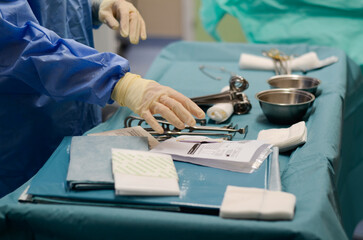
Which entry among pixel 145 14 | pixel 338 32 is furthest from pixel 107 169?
pixel 145 14

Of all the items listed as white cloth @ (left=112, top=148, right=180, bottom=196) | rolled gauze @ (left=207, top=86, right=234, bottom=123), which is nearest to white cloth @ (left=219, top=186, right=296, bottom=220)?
white cloth @ (left=112, top=148, right=180, bottom=196)

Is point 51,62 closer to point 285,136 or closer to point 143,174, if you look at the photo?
point 143,174

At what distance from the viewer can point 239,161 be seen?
1.09 m

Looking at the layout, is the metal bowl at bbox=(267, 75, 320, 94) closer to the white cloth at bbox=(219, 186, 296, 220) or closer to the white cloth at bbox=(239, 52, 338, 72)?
the white cloth at bbox=(239, 52, 338, 72)

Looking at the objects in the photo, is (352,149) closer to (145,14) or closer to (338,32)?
(338,32)

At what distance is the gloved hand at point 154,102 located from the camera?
4.00 ft

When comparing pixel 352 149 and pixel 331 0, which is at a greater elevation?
pixel 331 0

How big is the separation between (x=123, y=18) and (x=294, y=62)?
2.48 feet

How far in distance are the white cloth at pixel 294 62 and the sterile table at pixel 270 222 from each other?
113mm

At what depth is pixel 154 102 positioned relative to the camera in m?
1.23

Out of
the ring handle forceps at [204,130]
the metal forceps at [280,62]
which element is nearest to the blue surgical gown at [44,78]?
the ring handle forceps at [204,130]

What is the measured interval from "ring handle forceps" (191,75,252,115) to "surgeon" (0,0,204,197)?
0.92 feet

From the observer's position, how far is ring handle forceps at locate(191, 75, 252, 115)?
5.02ft

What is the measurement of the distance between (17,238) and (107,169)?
0.24m
